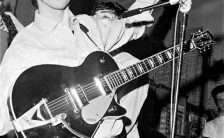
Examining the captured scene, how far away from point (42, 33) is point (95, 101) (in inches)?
21.7

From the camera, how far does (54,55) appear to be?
1753 millimetres

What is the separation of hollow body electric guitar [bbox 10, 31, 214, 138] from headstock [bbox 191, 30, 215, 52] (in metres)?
0.71

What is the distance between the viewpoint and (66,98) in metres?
1.62

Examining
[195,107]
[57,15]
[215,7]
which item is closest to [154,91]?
[195,107]

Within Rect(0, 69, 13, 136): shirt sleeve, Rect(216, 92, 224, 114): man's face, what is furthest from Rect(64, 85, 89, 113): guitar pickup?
Rect(216, 92, 224, 114): man's face

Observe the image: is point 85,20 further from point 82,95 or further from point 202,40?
point 202,40

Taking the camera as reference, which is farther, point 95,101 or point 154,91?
point 154,91

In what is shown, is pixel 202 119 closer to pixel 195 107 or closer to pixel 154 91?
pixel 195 107

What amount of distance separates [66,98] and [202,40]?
1150 millimetres

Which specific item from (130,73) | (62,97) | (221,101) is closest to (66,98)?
(62,97)

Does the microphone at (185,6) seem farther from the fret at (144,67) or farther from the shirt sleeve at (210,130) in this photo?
the shirt sleeve at (210,130)

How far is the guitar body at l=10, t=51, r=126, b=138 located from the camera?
5.04 feet

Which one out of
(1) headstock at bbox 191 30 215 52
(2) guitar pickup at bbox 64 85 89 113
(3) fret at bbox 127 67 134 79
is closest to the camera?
(2) guitar pickup at bbox 64 85 89 113

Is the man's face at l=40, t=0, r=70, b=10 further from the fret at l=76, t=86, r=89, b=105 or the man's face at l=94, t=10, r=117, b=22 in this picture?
the man's face at l=94, t=10, r=117, b=22
